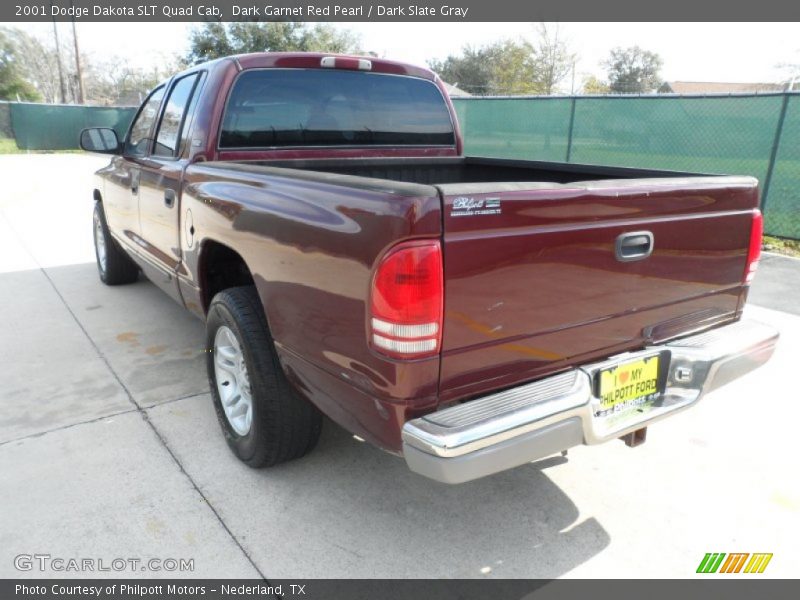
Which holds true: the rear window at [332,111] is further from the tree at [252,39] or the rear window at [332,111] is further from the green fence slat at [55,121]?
the tree at [252,39]

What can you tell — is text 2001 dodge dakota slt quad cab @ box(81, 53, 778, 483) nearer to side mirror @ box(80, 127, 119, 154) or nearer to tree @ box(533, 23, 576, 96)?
side mirror @ box(80, 127, 119, 154)

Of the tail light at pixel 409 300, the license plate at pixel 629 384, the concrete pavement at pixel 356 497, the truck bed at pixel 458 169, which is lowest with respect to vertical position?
the concrete pavement at pixel 356 497

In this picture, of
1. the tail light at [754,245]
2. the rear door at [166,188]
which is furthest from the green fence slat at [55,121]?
the tail light at [754,245]

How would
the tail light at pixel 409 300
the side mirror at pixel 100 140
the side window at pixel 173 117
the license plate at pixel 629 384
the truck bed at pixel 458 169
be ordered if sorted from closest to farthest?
the tail light at pixel 409 300 < the license plate at pixel 629 384 < the truck bed at pixel 458 169 < the side window at pixel 173 117 < the side mirror at pixel 100 140

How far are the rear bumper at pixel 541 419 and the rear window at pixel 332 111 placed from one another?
219 cm

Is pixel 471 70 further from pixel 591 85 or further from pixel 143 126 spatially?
pixel 143 126

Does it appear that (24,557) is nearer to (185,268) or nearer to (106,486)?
Answer: (106,486)

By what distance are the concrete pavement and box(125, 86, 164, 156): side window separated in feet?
5.35

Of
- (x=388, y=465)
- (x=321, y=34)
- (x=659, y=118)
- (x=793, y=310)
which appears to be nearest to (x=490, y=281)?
(x=388, y=465)

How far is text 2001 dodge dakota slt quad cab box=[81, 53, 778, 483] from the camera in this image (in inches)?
72.7

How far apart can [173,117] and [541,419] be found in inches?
120

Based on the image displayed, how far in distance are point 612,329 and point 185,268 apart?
90.0 inches

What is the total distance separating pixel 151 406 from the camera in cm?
350
